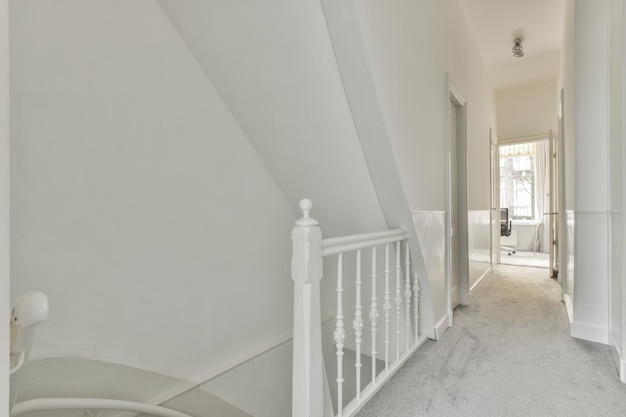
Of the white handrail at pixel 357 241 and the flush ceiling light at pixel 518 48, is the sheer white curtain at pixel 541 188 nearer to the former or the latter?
the flush ceiling light at pixel 518 48

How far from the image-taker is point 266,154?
2.14 m

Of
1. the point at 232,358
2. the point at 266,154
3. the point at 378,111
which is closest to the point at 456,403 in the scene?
the point at 232,358

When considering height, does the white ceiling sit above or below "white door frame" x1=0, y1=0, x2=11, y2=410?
above

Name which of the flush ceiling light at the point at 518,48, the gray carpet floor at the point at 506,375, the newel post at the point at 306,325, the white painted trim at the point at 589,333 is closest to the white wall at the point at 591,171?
the white painted trim at the point at 589,333

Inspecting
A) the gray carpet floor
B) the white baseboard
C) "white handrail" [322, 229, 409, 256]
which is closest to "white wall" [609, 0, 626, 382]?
the gray carpet floor

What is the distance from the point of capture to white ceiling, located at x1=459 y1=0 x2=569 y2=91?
3172 millimetres

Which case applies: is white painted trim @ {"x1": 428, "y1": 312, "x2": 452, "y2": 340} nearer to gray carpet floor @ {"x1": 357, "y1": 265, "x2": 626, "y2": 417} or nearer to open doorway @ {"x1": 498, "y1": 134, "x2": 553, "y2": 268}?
gray carpet floor @ {"x1": 357, "y1": 265, "x2": 626, "y2": 417}

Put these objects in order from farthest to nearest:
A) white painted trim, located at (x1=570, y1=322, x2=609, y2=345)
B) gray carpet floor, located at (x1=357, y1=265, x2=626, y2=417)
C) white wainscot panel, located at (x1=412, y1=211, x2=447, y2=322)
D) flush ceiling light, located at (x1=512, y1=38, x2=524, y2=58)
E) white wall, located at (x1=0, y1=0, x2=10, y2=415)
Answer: flush ceiling light, located at (x1=512, y1=38, x2=524, y2=58)
white painted trim, located at (x1=570, y1=322, x2=609, y2=345)
white wainscot panel, located at (x1=412, y1=211, x2=447, y2=322)
gray carpet floor, located at (x1=357, y1=265, x2=626, y2=417)
white wall, located at (x1=0, y1=0, x2=10, y2=415)

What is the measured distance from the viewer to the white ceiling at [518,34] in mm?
3172

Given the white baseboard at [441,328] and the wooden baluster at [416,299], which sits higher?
the wooden baluster at [416,299]

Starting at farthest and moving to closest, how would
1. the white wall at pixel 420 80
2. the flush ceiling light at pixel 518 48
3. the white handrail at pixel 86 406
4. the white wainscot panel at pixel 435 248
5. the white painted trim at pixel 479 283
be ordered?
the flush ceiling light at pixel 518 48
the white painted trim at pixel 479 283
the white wainscot panel at pixel 435 248
the white wall at pixel 420 80
the white handrail at pixel 86 406

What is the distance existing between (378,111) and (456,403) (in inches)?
55.7

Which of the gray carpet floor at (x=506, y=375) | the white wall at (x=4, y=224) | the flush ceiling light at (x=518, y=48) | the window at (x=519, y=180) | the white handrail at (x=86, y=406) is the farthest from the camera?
the window at (x=519, y=180)

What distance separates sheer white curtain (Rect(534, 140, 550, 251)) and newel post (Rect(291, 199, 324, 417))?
293 inches
